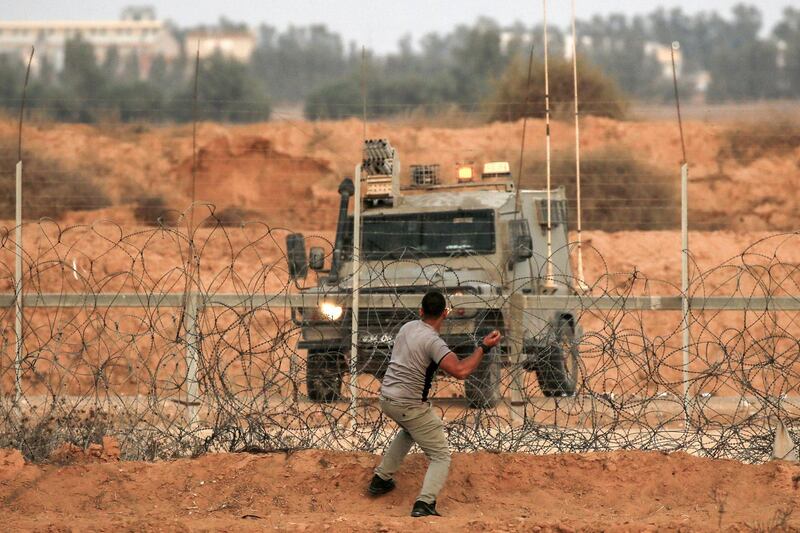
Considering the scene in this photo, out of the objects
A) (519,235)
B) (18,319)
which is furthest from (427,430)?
(519,235)

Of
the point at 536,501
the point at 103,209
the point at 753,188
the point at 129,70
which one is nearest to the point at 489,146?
the point at 753,188

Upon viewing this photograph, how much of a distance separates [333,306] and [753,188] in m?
17.5

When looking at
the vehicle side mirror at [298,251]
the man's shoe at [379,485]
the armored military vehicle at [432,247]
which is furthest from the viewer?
the vehicle side mirror at [298,251]

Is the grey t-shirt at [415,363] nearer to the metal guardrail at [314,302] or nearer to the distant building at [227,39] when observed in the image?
the metal guardrail at [314,302]

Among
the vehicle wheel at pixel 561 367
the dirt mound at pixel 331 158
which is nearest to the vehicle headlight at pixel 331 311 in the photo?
the vehicle wheel at pixel 561 367

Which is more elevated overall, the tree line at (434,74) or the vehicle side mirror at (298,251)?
the tree line at (434,74)

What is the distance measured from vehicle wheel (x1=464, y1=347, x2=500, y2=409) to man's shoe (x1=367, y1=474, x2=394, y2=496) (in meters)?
1.07

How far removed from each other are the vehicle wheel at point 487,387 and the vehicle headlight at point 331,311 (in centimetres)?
165

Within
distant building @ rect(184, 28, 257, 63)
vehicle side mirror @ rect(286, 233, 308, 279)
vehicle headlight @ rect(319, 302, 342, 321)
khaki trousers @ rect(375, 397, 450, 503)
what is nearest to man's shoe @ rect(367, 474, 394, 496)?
khaki trousers @ rect(375, 397, 450, 503)

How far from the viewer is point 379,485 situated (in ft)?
26.4

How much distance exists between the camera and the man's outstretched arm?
7281mm

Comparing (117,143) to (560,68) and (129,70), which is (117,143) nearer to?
(560,68)

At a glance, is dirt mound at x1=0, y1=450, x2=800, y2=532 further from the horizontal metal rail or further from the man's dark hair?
the horizontal metal rail

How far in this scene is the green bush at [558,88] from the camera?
29.6m
